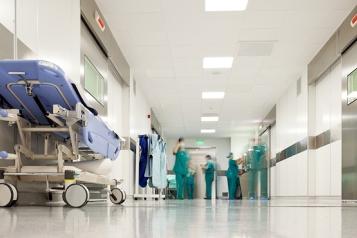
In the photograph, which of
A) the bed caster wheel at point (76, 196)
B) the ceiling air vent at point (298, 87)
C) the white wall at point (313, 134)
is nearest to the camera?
the bed caster wheel at point (76, 196)

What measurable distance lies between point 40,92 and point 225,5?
3.55 m

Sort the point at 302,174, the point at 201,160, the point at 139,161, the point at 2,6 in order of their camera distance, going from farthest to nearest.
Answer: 1. the point at 201,160
2. the point at 302,174
3. the point at 139,161
4. the point at 2,6

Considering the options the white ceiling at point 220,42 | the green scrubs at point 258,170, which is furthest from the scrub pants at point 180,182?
the green scrubs at point 258,170

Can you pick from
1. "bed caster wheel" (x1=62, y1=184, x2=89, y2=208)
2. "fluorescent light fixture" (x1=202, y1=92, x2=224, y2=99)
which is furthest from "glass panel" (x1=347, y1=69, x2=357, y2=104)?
"fluorescent light fixture" (x1=202, y1=92, x2=224, y2=99)

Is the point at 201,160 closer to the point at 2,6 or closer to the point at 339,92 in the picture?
the point at 339,92

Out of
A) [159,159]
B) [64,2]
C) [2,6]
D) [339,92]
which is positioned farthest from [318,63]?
[2,6]

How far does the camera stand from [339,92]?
739 cm

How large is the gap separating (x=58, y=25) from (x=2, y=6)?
1196 millimetres

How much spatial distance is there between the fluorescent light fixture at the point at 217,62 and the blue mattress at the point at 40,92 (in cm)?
531

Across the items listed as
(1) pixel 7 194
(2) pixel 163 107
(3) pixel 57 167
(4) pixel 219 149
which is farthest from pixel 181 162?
(4) pixel 219 149

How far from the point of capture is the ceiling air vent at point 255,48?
7603 mm

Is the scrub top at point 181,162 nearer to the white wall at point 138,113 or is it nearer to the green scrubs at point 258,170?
the white wall at point 138,113

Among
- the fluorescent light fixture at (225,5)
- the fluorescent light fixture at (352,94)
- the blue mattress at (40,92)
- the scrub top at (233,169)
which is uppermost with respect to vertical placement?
the fluorescent light fixture at (225,5)

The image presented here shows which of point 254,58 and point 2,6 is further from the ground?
point 254,58
